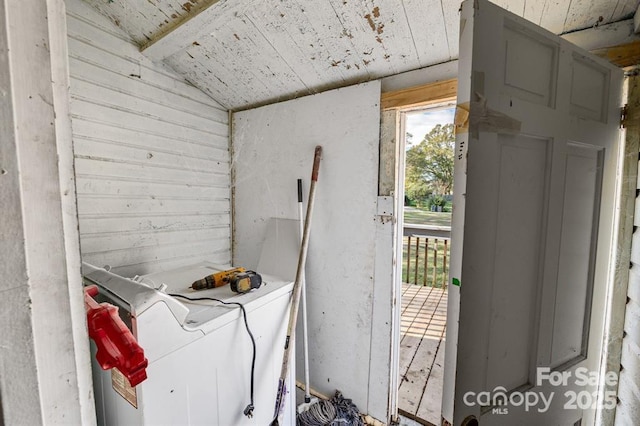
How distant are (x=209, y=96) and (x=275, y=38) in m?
0.77

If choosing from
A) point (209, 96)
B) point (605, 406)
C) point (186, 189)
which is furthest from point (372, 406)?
point (209, 96)

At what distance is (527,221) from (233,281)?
105cm

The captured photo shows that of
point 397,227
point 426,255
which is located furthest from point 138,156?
point 426,255

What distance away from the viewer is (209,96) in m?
1.84

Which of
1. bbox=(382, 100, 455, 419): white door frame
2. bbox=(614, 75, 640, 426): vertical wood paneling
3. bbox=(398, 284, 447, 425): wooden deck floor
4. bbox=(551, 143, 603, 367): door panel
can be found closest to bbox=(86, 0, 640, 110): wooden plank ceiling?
bbox=(382, 100, 455, 419): white door frame

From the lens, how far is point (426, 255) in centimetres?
367

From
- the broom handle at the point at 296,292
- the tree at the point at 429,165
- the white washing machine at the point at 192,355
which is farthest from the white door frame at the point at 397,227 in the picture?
the tree at the point at 429,165

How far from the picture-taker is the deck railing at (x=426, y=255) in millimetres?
3545

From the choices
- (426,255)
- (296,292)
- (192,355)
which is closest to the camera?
(192,355)

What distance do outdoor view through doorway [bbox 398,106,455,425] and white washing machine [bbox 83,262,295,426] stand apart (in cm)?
115

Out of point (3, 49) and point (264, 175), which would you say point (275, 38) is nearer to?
point (264, 175)

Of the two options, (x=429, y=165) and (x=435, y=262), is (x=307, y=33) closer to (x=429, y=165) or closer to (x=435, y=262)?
(x=429, y=165)

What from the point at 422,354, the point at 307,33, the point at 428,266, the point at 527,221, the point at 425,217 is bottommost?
Result: the point at 422,354

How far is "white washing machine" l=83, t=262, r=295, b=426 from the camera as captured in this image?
0.82 meters
